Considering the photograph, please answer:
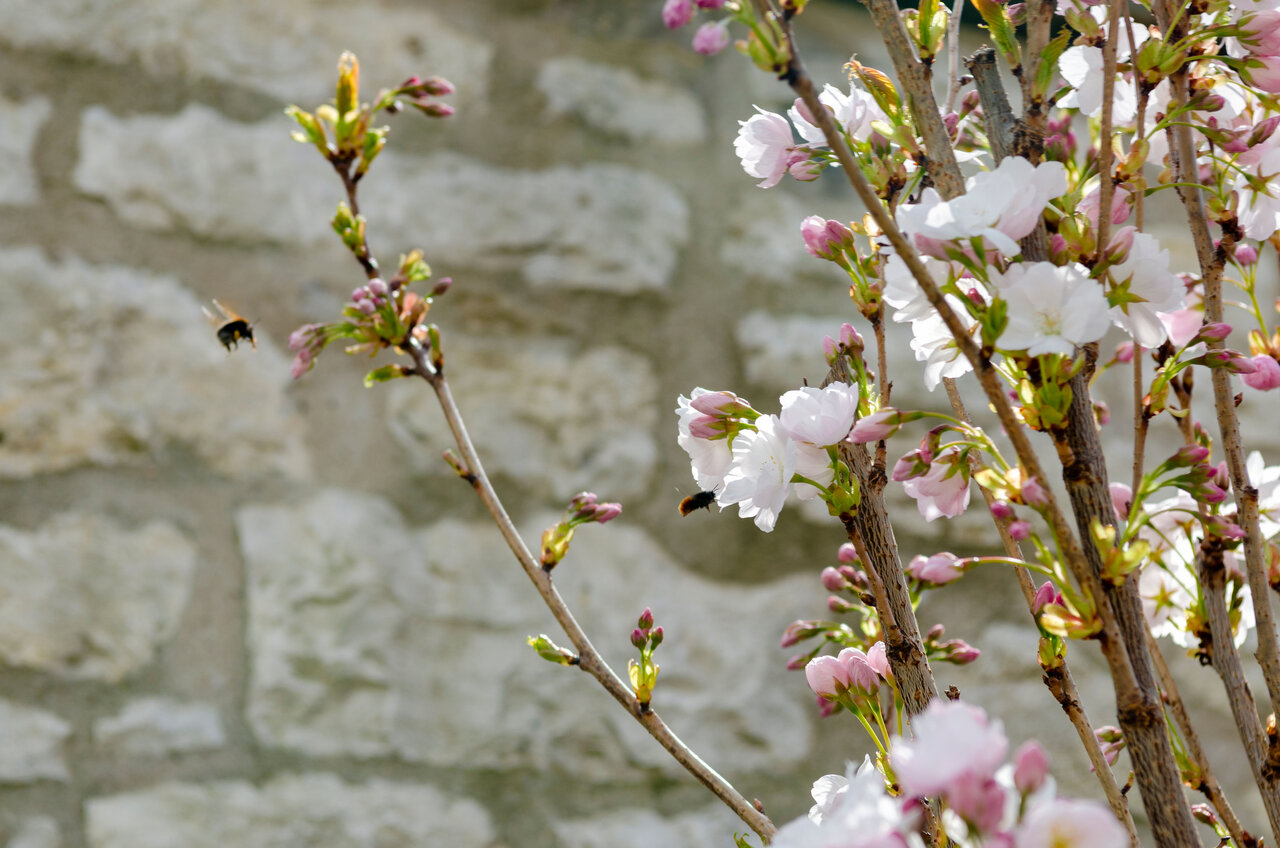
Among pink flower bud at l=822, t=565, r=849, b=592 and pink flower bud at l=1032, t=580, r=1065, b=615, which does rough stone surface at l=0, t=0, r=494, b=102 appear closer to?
pink flower bud at l=822, t=565, r=849, b=592

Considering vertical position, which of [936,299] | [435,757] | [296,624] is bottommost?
[435,757]

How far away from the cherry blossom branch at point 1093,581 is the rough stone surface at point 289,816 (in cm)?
83

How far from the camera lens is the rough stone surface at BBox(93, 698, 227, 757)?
39.3 inches

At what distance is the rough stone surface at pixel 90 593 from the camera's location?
991 mm

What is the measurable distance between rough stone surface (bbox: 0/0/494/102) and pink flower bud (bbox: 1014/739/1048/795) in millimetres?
1093

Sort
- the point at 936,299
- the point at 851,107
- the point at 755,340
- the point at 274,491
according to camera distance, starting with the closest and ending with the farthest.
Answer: the point at 936,299 → the point at 851,107 → the point at 274,491 → the point at 755,340

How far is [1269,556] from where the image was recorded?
0.58 m

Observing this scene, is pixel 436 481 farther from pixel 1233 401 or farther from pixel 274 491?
pixel 1233 401

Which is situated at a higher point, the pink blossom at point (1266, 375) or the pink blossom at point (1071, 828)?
the pink blossom at point (1266, 375)

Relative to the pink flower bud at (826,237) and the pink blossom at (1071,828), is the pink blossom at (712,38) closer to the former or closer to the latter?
the pink flower bud at (826,237)

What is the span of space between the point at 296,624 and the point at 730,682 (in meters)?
0.51

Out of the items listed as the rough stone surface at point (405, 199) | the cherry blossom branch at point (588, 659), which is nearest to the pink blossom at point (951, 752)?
the cherry blossom branch at point (588, 659)

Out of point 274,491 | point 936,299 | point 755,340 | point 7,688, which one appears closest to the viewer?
point 936,299

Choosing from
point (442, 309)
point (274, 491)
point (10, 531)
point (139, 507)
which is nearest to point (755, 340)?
point (442, 309)
